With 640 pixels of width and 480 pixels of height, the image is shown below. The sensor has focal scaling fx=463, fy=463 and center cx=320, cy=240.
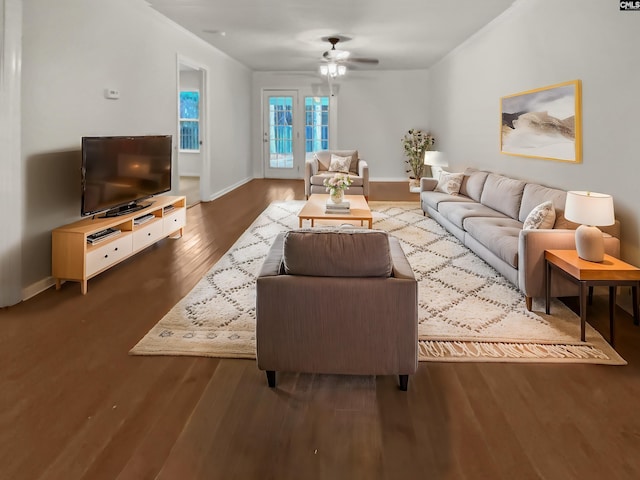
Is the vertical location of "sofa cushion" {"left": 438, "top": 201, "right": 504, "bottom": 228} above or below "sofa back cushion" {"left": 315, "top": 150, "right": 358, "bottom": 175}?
below

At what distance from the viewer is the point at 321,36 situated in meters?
7.02

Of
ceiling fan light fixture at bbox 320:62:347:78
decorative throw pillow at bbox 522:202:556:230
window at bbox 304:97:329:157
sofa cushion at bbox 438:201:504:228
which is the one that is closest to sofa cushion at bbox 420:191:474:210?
sofa cushion at bbox 438:201:504:228

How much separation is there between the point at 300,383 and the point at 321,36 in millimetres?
6030

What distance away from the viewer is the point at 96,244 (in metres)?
3.72

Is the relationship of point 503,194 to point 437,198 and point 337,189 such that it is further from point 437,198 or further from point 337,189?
point 337,189

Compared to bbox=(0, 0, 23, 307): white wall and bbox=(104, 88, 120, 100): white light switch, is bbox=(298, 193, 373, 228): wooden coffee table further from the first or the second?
bbox=(0, 0, 23, 307): white wall

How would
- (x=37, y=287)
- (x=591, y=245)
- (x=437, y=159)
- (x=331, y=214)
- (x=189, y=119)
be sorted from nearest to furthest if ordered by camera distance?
(x=591, y=245) → (x=37, y=287) → (x=331, y=214) → (x=437, y=159) → (x=189, y=119)

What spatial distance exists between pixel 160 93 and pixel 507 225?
4.37 m

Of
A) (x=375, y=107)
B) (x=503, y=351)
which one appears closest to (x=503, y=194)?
(x=503, y=351)

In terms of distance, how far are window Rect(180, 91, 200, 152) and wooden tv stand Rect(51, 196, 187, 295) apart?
7.41 metres

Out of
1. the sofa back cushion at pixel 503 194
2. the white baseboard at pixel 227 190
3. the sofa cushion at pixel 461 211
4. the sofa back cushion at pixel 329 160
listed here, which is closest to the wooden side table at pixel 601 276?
the sofa back cushion at pixel 503 194

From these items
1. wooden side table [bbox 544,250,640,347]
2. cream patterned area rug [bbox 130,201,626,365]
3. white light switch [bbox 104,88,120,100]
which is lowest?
cream patterned area rug [bbox 130,201,626,365]

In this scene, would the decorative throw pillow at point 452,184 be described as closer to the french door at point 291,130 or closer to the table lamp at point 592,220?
the table lamp at point 592,220

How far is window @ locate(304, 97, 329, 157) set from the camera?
1137 cm
